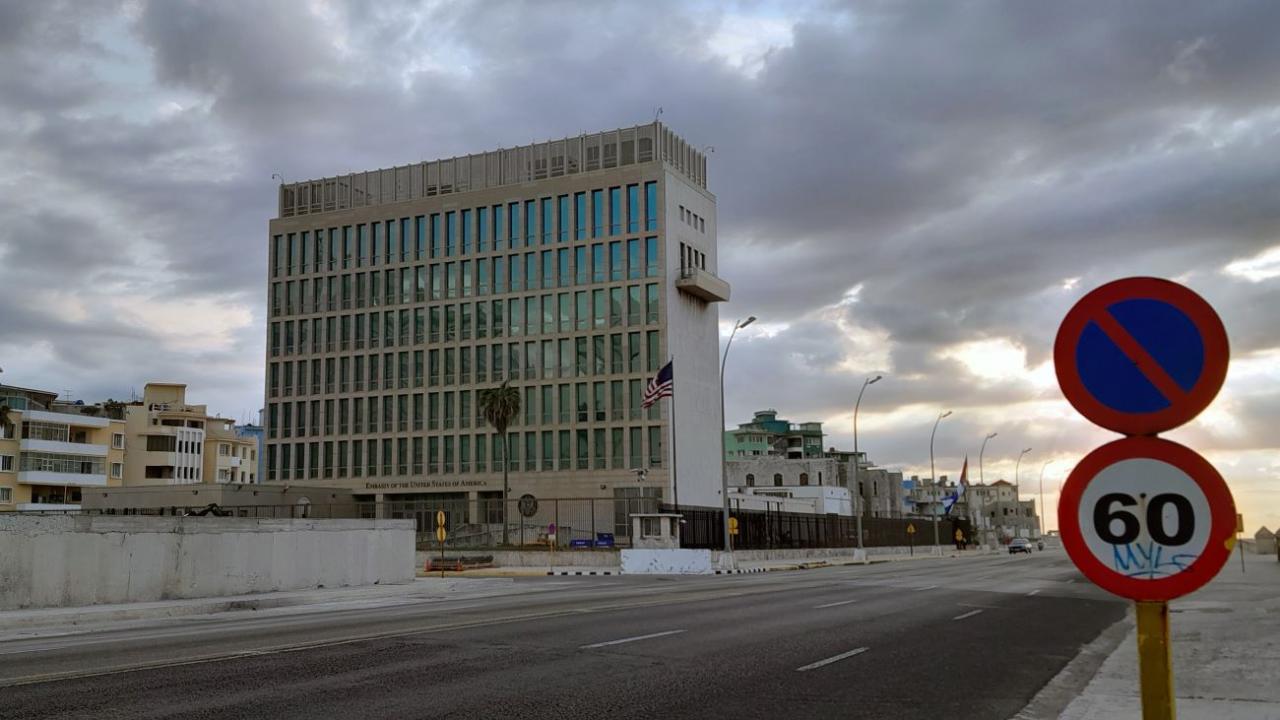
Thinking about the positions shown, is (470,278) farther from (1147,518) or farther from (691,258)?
(1147,518)

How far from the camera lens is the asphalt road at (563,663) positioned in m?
8.67

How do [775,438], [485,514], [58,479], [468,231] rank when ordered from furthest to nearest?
[775,438], [58,479], [468,231], [485,514]

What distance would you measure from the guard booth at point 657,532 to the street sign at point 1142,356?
1742 inches

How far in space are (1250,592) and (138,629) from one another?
23.6 metres

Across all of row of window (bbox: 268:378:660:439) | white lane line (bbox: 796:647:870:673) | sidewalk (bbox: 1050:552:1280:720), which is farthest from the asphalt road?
row of window (bbox: 268:378:660:439)

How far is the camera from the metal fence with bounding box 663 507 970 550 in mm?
55812

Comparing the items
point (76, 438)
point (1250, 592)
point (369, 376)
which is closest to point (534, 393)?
point (369, 376)

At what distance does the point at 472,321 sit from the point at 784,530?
3430 cm

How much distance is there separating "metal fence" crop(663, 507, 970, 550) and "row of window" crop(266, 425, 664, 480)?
492 inches

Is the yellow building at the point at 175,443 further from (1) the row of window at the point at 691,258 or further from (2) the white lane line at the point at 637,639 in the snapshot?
(2) the white lane line at the point at 637,639

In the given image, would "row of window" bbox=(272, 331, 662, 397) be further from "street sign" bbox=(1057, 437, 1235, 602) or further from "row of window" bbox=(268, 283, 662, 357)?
"street sign" bbox=(1057, 437, 1235, 602)

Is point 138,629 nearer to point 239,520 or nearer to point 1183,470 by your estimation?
point 239,520

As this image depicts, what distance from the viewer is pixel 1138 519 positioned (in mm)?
3598

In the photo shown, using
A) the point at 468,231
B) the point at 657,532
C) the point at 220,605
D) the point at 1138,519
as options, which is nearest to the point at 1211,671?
the point at 1138,519
